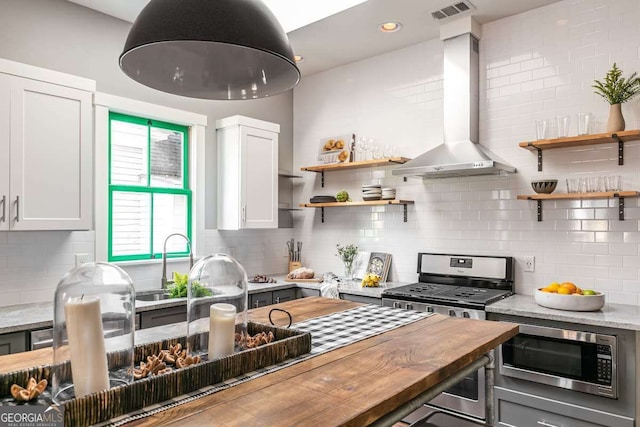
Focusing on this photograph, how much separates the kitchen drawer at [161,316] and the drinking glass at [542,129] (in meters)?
2.87

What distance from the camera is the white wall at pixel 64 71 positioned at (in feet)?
9.91

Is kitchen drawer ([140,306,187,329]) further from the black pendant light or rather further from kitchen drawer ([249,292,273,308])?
the black pendant light

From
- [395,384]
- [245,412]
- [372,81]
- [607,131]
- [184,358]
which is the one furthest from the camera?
[372,81]

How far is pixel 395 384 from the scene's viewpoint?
4.13 ft

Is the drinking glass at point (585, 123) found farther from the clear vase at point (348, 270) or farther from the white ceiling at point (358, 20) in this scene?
the clear vase at point (348, 270)

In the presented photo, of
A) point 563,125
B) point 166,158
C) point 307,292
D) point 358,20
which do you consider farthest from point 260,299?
point 563,125

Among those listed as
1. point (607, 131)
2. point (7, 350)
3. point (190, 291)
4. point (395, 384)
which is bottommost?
point (7, 350)

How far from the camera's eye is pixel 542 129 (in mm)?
3336

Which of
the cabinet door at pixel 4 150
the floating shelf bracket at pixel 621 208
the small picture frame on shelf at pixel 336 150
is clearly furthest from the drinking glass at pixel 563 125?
the cabinet door at pixel 4 150

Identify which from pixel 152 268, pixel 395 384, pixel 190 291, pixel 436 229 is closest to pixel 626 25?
pixel 436 229

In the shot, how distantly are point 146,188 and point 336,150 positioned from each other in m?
1.89

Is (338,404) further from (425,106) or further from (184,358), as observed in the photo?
(425,106)

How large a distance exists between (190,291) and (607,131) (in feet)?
9.48

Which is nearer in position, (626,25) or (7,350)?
(7,350)
